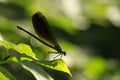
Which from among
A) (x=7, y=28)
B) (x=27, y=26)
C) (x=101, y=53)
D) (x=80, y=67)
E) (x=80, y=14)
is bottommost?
(x=7, y=28)

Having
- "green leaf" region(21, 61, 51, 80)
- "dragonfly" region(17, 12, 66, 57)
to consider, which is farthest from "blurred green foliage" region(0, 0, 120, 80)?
"green leaf" region(21, 61, 51, 80)

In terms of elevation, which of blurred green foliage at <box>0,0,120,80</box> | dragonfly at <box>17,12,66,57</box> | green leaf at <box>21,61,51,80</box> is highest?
blurred green foliage at <box>0,0,120,80</box>

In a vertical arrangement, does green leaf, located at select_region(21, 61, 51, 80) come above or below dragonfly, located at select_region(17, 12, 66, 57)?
below

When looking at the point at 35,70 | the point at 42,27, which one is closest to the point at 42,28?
the point at 42,27

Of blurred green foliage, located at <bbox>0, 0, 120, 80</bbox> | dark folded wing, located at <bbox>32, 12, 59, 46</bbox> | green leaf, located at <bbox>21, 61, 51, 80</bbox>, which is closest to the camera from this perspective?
green leaf, located at <bbox>21, 61, 51, 80</bbox>

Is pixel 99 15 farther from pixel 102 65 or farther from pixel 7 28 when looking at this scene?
pixel 7 28

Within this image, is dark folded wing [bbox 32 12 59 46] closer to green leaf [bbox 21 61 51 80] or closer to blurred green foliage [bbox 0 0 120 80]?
green leaf [bbox 21 61 51 80]

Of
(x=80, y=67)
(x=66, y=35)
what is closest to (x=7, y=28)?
(x=66, y=35)

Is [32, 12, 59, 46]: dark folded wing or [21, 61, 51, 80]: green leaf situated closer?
[21, 61, 51, 80]: green leaf

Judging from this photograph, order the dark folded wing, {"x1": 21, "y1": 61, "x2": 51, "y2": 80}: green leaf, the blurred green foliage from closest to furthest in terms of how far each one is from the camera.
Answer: {"x1": 21, "y1": 61, "x2": 51, "y2": 80}: green leaf → the dark folded wing → the blurred green foliage

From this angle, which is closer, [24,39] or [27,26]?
[24,39]
